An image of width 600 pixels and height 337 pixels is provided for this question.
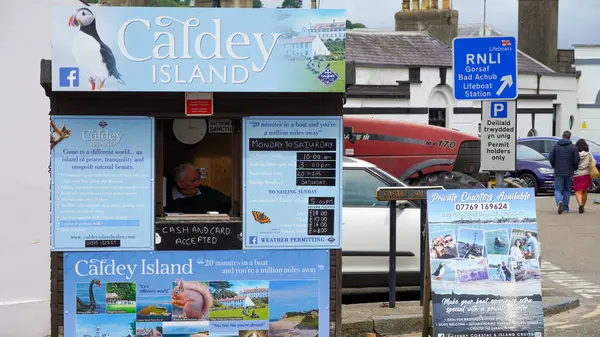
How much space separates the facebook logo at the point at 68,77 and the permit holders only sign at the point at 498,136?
4.01 m

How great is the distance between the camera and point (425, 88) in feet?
102

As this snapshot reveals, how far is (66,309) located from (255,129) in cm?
192

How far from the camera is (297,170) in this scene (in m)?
6.91

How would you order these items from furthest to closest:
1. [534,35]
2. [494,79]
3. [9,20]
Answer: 1. [534,35]
2. [494,79]
3. [9,20]

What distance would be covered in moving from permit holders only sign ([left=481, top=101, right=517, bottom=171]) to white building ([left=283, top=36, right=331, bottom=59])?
9.06ft

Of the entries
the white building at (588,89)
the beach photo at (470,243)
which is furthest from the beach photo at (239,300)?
the white building at (588,89)

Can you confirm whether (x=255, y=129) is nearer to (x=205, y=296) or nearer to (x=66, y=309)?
(x=205, y=296)

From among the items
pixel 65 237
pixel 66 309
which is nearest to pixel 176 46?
pixel 65 237

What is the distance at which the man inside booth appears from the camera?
23.9 feet

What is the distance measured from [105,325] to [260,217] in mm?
1390

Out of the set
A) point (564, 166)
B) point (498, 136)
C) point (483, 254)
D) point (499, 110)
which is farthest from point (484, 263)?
point (564, 166)

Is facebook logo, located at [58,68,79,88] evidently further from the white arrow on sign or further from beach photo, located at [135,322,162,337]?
the white arrow on sign

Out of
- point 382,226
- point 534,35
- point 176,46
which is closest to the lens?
point 176,46

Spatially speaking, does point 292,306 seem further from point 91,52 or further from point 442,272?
point 91,52
